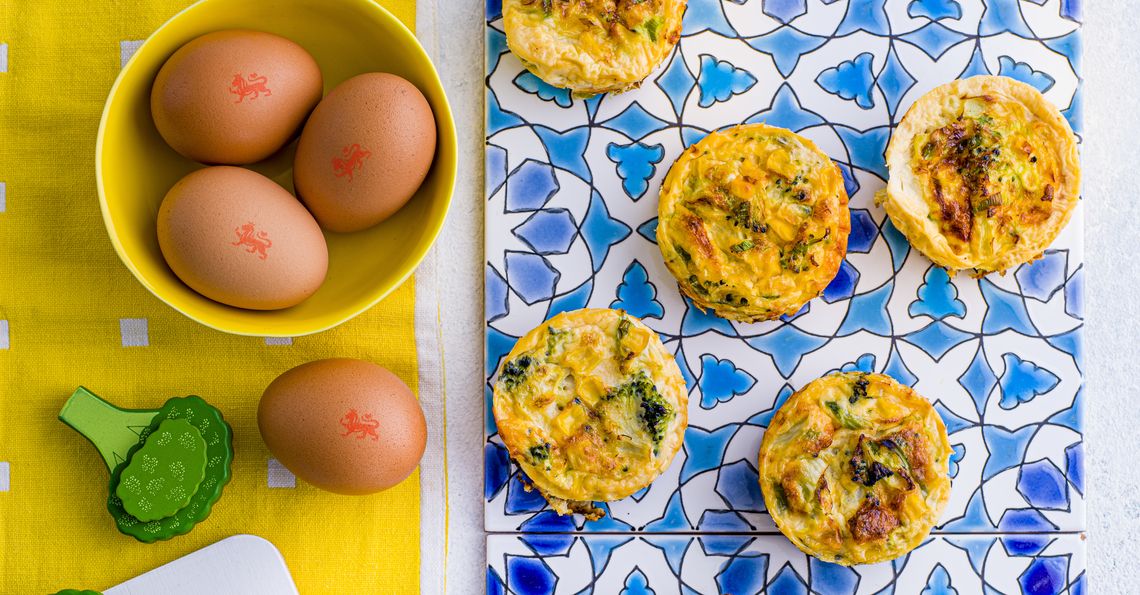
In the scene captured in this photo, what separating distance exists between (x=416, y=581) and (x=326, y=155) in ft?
2.19

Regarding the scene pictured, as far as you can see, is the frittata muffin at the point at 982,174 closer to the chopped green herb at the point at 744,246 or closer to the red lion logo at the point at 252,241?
the chopped green herb at the point at 744,246

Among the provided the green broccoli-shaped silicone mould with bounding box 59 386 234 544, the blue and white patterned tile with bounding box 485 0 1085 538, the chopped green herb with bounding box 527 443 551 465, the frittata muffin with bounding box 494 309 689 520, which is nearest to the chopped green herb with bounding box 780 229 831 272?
the blue and white patterned tile with bounding box 485 0 1085 538

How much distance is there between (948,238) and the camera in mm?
1312

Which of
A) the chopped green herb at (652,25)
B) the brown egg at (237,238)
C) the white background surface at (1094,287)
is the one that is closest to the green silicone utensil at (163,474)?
the brown egg at (237,238)

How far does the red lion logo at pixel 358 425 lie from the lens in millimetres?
1209

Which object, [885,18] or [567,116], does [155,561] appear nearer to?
[567,116]

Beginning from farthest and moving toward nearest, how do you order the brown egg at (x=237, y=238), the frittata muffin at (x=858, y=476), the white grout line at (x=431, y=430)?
the white grout line at (x=431, y=430) < the frittata muffin at (x=858, y=476) < the brown egg at (x=237, y=238)

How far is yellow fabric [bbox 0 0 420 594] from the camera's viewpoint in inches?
53.4

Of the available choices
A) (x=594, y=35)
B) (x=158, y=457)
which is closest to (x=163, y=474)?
(x=158, y=457)

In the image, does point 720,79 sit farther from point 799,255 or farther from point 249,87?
point 249,87

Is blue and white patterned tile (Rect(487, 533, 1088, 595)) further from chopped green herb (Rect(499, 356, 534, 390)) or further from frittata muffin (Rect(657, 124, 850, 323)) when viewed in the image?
frittata muffin (Rect(657, 124, 850, 323))

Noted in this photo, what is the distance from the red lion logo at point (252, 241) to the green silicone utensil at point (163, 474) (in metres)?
0.35

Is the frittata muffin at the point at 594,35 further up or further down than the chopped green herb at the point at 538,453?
further up

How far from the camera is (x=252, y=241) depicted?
3.69ft
